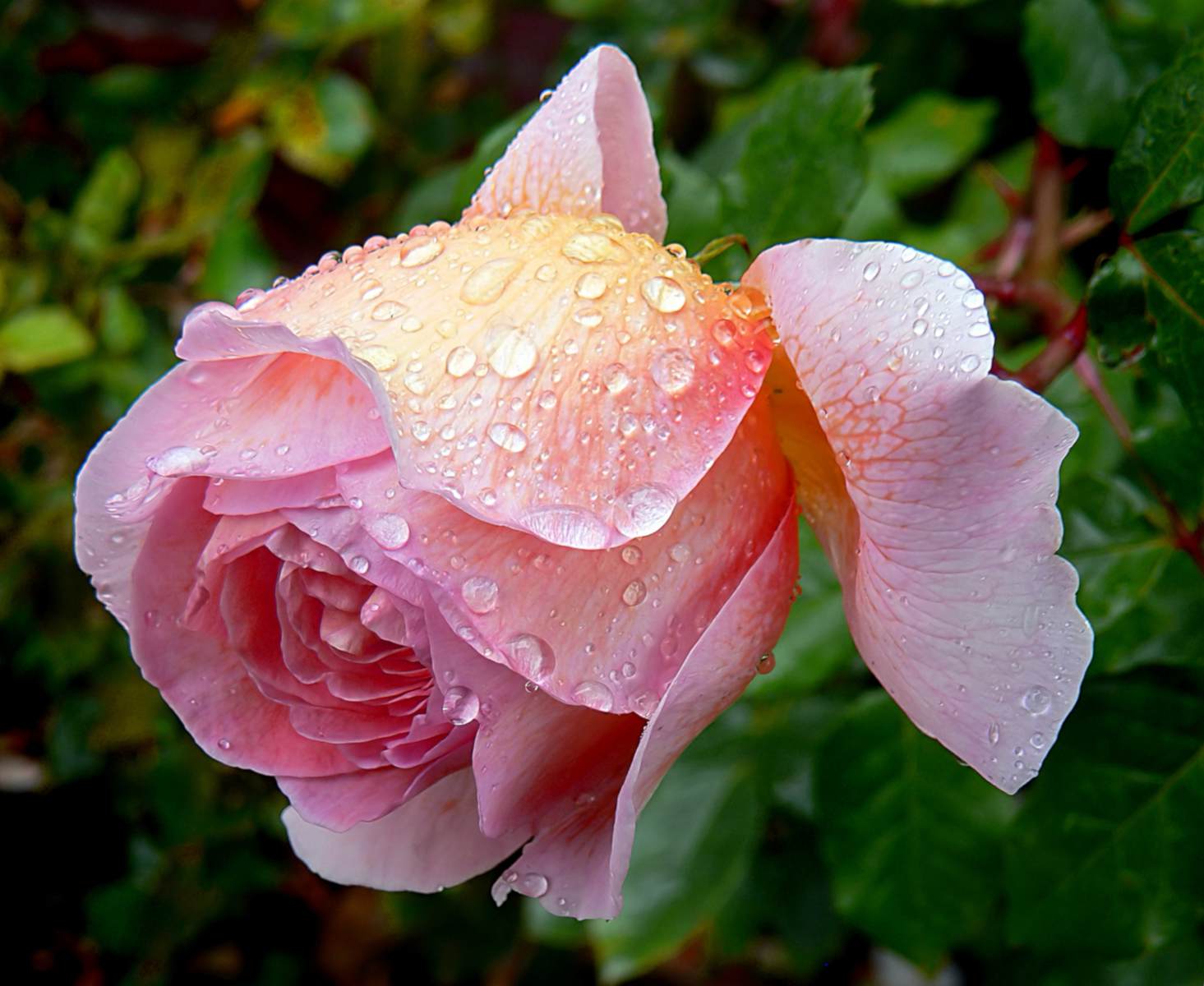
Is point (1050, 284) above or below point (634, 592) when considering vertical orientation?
below

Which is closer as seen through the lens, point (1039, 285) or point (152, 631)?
point (152, 631)

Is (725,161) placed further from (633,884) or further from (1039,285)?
(633,884)

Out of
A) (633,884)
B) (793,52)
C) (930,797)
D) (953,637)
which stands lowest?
(633,884)

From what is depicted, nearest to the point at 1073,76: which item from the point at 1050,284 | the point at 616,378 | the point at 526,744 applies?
the point at 1050,284

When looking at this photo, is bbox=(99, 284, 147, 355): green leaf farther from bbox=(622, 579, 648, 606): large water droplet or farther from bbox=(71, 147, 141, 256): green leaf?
bbox=(622, 579, 648, 606): large water droplet

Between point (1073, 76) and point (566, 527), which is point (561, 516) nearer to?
point (566, 527)

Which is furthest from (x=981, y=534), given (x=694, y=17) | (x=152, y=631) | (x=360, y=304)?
(x=694, y=17)

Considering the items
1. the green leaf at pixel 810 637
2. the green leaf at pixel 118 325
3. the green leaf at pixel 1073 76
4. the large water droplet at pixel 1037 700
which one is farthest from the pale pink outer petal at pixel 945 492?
the green leaf at pixel 118 325
